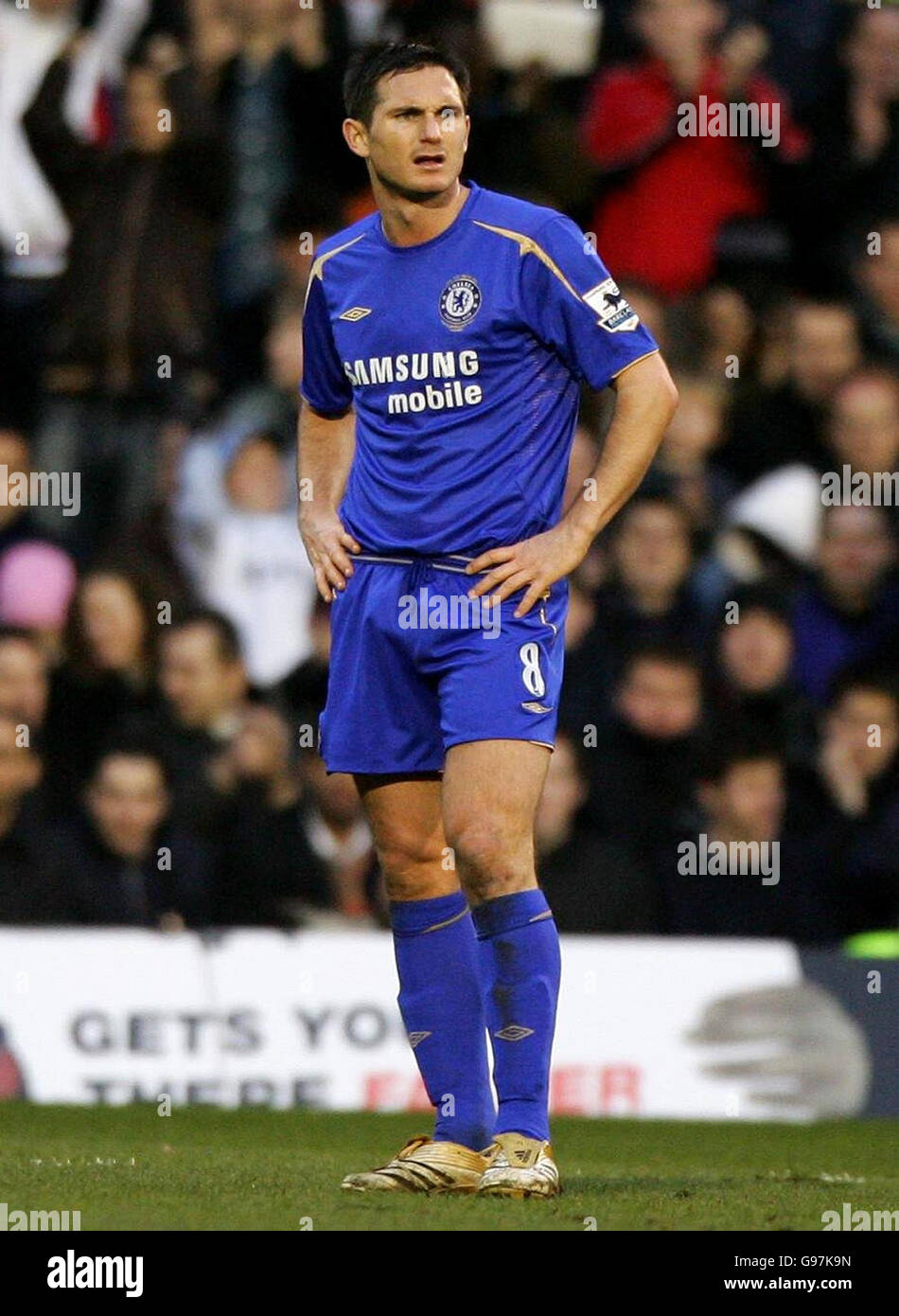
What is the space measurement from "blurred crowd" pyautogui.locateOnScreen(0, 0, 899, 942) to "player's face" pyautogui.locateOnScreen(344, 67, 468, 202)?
3871 millimetres

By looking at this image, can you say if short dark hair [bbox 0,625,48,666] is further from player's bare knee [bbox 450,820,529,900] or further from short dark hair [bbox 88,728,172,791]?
player's bare knee [bbox 450,820,529,900]

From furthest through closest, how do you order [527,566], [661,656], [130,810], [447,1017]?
[661,656], [130,810], [447,1017], [527,566]

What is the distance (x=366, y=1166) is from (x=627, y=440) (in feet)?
6.39

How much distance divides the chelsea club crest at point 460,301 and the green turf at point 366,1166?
6.11ft

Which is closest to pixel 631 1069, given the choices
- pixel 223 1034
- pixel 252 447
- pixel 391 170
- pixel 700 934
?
pixel 700 934

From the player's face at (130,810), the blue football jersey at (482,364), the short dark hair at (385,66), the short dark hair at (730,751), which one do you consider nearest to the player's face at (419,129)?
the short dark hair at (385,66)

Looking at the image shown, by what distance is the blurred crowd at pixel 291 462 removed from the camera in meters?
9.55

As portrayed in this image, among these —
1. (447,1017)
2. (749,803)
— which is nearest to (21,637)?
(749,803)

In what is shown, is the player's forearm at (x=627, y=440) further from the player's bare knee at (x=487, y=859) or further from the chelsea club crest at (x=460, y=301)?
the player's bare knee at (x=487, y=859)

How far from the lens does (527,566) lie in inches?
228

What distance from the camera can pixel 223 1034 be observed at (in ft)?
28.8

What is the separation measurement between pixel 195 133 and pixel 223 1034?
401 centimetres

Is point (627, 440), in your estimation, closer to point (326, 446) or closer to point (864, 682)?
point (326, 446)

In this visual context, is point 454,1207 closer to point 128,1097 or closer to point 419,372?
point 419,372
